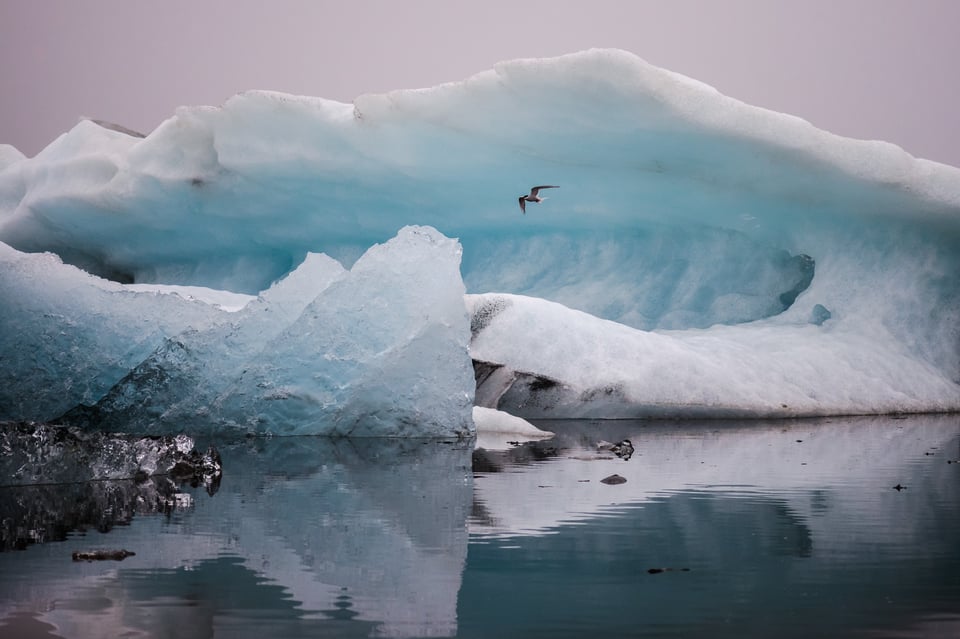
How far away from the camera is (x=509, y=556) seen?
330 cm

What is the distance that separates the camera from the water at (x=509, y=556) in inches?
98.7

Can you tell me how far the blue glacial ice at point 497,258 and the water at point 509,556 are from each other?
2.51 m

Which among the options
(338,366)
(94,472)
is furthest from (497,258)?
(94,472)

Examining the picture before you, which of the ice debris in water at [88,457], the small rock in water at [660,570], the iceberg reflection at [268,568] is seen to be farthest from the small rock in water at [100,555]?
the ice debris in water at [88,457]

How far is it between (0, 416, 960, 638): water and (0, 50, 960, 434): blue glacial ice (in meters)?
2.51

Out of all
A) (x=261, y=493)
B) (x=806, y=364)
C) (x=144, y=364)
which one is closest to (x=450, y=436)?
(x=144, y=364)

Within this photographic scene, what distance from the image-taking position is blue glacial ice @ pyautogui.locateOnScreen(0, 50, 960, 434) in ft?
27.6

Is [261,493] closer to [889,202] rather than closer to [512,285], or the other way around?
[889,202]

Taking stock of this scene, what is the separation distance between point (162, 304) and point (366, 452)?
2586 mm

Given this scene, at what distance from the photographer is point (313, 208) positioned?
51.8 ft

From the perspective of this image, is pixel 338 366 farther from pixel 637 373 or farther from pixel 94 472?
pixel 637 373

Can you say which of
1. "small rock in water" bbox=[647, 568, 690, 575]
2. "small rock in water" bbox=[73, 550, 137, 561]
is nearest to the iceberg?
"small rock in water" bbox=[73, 550, 137, 561]

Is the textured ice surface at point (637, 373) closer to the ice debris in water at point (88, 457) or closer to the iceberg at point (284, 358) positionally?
the iceberg at point (284, 358)

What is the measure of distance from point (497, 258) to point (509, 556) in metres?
13.5
